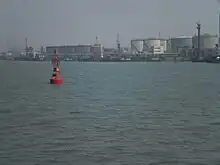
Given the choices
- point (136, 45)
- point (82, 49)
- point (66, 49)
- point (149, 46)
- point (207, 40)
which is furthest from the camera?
point (66, 49)

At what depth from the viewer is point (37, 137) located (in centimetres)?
746

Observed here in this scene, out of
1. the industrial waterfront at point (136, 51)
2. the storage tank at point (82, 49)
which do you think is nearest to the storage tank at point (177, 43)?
the industrial waterfront at point (136, 51)

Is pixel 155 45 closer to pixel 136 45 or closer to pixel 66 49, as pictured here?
pixel 136 45

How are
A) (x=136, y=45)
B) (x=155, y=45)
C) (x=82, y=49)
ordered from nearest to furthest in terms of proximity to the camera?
1. (x=155, y=45)
2. (x=136, y=45)
3. (x=82, y=49)

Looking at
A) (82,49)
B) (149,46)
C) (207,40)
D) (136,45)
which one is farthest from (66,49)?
(207,40)

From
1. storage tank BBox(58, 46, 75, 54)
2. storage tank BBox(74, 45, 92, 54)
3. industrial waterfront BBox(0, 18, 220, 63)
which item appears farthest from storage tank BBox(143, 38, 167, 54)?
storage tank BBox(58, 46, 75, 54)

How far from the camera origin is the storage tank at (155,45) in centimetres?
9131

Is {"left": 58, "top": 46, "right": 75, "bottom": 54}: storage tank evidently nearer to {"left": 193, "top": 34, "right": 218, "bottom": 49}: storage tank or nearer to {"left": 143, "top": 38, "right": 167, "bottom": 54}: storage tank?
{"left": 143, "top": 38, "right": 167, "bottom": 54}: storage tank

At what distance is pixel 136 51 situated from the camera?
96500 millimetres

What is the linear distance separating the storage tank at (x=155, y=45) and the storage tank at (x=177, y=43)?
113cm

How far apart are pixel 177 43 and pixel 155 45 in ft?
16.8

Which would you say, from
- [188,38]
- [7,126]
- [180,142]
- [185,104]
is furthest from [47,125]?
[188,38]

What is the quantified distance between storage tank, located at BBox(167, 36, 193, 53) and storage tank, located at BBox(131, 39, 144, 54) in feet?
19.0

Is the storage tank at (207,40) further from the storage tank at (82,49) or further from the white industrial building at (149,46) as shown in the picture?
the storage tank at (82,49)
